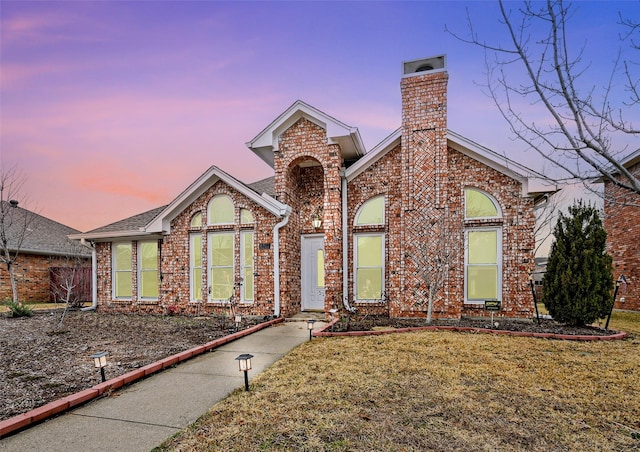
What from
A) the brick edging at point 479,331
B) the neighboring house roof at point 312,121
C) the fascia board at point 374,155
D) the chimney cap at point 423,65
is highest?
the chimney cap at point 423,65

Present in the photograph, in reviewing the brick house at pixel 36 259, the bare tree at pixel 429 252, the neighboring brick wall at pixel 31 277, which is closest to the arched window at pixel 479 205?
the bare tree at pixel 429 252

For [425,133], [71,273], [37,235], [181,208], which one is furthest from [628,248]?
[37,235]

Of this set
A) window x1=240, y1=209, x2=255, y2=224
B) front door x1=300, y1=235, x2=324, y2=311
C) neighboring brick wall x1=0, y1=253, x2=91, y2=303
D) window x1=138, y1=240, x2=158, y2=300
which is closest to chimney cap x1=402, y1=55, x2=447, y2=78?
front door x1=300, y1=235, x2=324, y2=311

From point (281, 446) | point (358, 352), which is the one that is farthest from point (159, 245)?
point (281, 446)

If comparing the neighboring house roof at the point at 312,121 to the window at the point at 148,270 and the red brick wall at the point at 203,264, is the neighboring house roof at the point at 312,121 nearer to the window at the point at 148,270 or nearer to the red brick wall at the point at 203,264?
the red brick wall at the point at 203,264

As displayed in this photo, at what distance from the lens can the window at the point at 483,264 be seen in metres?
8.94

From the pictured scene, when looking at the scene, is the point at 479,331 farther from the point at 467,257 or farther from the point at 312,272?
the point at 312,272

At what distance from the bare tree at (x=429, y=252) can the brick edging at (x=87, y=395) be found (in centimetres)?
543

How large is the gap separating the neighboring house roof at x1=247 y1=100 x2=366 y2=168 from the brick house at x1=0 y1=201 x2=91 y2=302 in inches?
404

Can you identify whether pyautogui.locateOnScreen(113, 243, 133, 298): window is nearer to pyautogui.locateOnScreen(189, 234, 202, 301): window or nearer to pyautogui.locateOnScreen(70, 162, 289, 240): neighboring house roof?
pyautogui.locateOnScreen(70, 162, 289, 240): neighboring house roof

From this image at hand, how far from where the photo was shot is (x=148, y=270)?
10938 millimetres

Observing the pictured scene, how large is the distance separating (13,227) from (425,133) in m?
20.0

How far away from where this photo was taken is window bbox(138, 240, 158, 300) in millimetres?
10883

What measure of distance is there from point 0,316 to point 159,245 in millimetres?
5305
